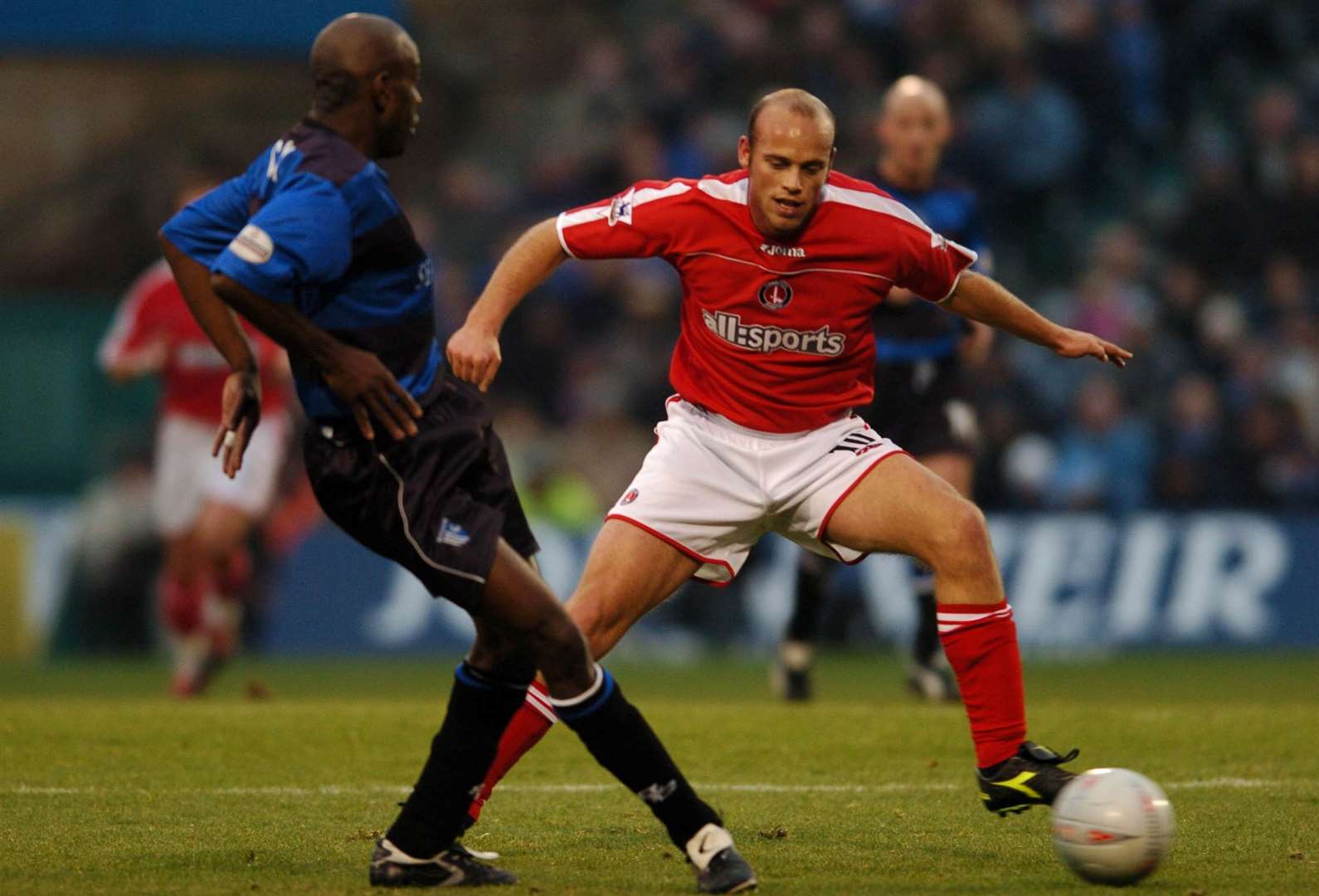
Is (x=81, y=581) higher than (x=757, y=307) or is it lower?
lower

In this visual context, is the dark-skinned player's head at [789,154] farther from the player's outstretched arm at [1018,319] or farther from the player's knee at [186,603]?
the player's knee at [186,603]

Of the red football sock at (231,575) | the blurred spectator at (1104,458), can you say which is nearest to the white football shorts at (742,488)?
the red football sock at (231,575)

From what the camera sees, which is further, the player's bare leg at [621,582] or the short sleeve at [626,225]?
the short sleeve at [626,225]

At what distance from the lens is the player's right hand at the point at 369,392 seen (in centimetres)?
464

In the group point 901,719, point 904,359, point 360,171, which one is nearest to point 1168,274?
point 904,359

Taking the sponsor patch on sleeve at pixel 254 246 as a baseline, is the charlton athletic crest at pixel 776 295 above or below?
below

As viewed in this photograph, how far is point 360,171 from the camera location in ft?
15.2

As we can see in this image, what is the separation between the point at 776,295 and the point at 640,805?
1802 mm

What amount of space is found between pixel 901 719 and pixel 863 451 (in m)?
2.70

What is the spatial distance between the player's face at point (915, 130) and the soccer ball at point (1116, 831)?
4.68m

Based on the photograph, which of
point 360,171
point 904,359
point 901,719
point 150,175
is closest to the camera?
point 360,171

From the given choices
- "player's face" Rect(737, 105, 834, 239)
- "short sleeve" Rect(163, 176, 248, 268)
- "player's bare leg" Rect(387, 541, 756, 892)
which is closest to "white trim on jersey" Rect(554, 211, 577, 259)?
"player's face" Rect(737, 105, 834, 239)

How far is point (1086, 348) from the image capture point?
587 centimetres

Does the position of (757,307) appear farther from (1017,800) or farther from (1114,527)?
(1114,527)
